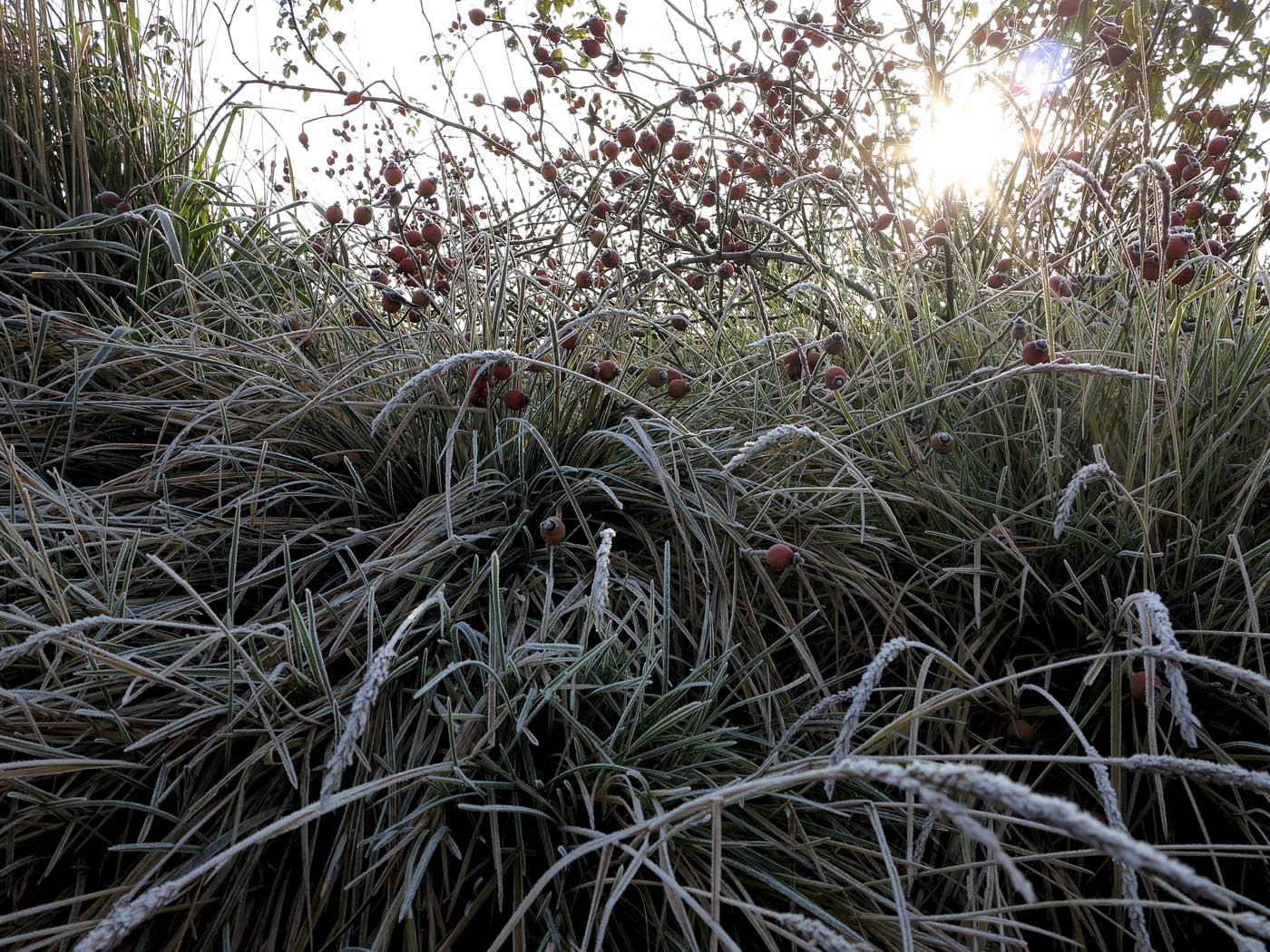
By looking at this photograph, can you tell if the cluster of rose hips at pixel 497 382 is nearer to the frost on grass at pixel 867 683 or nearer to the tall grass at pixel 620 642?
the tall grass at pixel 620 642

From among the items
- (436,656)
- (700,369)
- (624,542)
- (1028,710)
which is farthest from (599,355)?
(1028,710)

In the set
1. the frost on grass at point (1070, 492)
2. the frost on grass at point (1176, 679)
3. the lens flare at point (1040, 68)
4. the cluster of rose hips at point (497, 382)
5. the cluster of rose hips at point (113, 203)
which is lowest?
the frost on grass at point (1176, 679)

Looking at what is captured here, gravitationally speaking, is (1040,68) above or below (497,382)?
above

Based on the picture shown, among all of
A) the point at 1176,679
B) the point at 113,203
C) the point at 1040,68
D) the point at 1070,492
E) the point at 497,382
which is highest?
the point at 113,203

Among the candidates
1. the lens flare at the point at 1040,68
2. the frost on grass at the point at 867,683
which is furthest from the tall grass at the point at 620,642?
the lens flare at the point at 1040,68

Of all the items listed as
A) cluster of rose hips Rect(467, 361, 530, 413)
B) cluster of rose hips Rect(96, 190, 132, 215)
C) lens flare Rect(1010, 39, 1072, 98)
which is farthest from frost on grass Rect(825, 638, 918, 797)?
cluster of rose hips Rect(96, 190, 132, 215)

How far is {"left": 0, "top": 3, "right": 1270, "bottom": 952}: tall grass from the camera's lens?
1017mm

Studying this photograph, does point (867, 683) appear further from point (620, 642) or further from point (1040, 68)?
point (1040, 68)

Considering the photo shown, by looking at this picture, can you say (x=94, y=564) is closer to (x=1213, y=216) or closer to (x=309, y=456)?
(x=309, y=456)

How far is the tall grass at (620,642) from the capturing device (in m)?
1.02

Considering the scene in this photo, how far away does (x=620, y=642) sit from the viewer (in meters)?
1.33

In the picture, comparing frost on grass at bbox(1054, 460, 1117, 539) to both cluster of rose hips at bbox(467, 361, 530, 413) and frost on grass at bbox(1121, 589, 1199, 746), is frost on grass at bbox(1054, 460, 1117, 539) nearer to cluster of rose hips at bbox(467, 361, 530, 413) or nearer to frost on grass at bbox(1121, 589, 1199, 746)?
frost on grass at bbox(1121, 589, 1199, 746)

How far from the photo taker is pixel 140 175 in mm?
2736

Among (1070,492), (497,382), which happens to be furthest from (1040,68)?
(1070,492)
